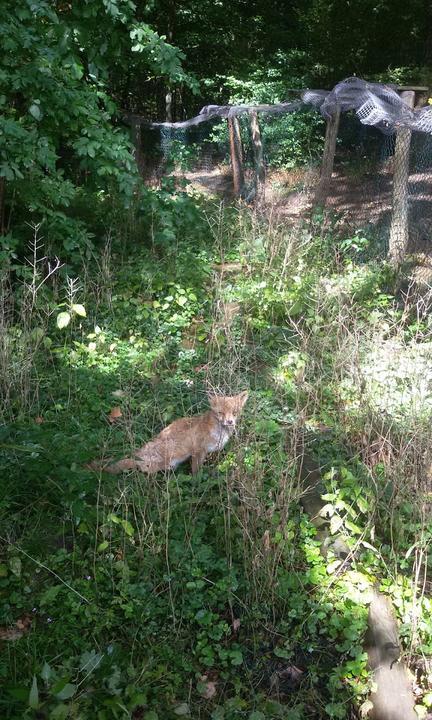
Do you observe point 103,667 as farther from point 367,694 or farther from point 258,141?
point 258,141

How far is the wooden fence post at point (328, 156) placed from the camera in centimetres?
803

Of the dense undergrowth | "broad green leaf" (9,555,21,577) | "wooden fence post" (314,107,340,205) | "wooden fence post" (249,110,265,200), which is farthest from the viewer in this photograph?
"wooden fence post" (249,110,265,200)

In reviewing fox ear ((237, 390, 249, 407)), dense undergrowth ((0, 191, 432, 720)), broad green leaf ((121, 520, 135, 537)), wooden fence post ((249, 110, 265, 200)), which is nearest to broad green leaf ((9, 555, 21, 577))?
dense undergrowth ((0, 191, 432, 720))

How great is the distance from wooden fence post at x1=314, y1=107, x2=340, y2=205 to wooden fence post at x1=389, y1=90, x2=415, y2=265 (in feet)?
2.76

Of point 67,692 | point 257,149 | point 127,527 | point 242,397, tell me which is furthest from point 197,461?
point 257,149

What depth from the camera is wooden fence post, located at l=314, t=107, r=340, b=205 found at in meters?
8.03

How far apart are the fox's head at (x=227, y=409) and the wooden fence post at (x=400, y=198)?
14.2 feet

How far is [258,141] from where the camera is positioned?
9.80 m

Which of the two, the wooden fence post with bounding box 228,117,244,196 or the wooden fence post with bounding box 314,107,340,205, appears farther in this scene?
the wooden fence post with bounding box 228,117,244,196

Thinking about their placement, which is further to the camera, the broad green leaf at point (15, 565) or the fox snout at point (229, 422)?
the fox snout at point (229, 422)

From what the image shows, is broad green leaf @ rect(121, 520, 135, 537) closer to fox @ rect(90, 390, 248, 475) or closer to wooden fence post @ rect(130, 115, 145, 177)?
fox @ rect(90, 390, 248, 475)

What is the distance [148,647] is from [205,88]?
13.7m

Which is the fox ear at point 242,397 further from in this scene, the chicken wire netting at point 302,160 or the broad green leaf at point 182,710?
the chicken wire netting at point 302,160

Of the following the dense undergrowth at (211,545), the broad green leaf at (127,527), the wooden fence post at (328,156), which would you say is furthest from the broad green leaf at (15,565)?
the wooden fence post at (328,156)
